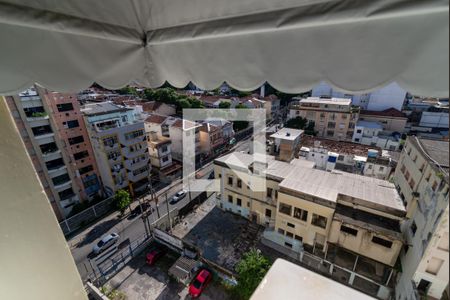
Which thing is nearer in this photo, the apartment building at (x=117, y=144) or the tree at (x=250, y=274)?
the tree at (x=250, y=274)

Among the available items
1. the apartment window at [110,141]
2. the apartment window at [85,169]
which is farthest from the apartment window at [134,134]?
the apartment window at [85,169]

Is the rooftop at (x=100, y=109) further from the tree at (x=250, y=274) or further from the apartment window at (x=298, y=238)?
the apartment window at (x=298, y=238)

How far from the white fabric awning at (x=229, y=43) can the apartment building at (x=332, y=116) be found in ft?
60.0

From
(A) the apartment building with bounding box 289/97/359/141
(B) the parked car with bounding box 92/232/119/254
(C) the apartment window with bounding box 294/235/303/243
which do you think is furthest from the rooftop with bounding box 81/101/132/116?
(A) the apartment building with bounding box 289/97/359/141

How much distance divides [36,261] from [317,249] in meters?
8.06

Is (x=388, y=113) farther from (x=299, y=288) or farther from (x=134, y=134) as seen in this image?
(x=299, y=288)

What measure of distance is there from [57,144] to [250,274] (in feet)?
35.6


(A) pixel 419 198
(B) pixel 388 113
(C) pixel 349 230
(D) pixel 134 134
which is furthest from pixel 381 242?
(B) pixel 388 113

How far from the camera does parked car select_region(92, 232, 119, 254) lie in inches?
376

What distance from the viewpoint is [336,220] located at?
6516 millimetres

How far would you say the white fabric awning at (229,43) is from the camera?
0.63m

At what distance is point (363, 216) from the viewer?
6605 mm

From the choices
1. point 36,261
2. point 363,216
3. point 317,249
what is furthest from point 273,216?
point 36,261

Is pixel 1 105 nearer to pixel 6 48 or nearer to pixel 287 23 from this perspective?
pixel 6 48
